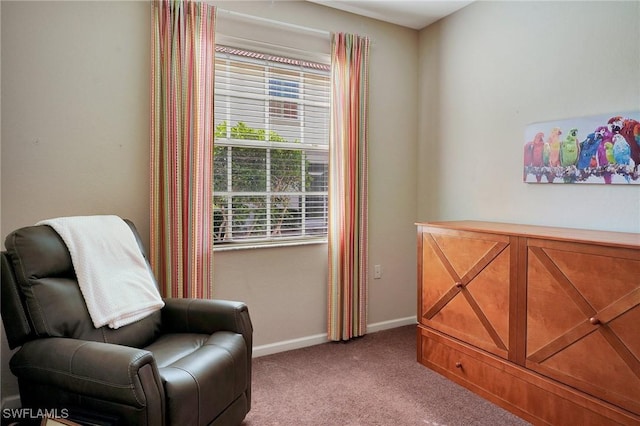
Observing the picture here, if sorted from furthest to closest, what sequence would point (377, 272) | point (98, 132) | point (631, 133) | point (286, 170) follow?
point (377, 272)
point (286, 170)
point (98, 132)
point (631, 133)

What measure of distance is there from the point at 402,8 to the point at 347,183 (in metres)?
1.37

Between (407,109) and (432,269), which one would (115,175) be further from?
(407,109)

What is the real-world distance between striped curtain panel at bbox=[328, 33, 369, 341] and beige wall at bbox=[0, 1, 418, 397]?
0.41 ft

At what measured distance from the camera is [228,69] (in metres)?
2.76

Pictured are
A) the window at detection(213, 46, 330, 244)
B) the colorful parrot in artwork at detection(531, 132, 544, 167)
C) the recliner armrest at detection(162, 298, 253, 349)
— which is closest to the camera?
the recliner armrest at detection(162, 298, 253, 349)

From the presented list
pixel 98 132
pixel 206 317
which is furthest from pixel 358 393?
pixel 98 132

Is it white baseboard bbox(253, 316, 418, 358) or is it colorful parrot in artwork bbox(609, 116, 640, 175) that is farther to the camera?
white baseboard bbox(253, 316, 418, 358)

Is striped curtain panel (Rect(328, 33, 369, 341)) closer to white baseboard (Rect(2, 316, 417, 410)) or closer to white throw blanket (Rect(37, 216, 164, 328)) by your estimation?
white baseboard (Rect(2, 316, 417, 410))

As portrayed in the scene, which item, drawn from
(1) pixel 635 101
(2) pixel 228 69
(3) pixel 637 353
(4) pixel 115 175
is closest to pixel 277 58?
(2) pixel 228 69

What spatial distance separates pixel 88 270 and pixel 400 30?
2900 millimetres

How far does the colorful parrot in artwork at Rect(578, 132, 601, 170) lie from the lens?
87.3 inches

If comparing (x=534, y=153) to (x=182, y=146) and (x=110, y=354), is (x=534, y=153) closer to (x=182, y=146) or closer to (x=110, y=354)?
(x=182, y=146)

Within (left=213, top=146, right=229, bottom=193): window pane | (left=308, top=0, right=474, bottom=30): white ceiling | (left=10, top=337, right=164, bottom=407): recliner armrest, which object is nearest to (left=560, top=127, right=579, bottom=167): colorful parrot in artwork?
(left=308, top=0, right=474, bottom=30): white ceiling

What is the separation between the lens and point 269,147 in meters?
2.92
